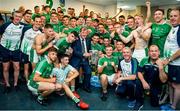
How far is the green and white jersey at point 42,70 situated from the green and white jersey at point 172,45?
197cm

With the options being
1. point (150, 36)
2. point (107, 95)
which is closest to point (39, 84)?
point (107, 95)

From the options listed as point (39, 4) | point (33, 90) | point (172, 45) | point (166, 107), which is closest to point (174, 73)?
point (172, 45)

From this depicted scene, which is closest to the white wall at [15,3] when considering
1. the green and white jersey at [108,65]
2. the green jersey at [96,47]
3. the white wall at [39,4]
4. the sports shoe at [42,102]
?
the white wall at [39,4]

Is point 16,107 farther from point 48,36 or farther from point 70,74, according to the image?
point 48,36

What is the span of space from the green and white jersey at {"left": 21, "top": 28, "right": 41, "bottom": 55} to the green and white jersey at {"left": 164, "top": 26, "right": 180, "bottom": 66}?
242 cm

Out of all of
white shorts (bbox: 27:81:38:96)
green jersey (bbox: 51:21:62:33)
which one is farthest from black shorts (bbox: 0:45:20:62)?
green jersey (bbox: 51:21:62:33)

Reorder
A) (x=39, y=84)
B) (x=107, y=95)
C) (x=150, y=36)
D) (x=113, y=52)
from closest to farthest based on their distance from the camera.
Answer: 1. (x=39, y=84)
2. (x=150, y=36)
3. (x=107, y=95)
4. (x=113, y=52)

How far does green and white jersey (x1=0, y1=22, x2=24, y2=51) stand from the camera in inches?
187

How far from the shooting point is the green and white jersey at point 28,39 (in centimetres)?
491

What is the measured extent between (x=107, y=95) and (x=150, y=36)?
1.40 m

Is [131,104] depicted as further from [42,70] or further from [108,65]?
[42,70]

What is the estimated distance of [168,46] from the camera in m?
4.09

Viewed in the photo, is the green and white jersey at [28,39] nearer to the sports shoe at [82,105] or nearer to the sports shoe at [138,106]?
the sports shoe at [82,105]

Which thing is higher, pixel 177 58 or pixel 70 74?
pixel 177 58
